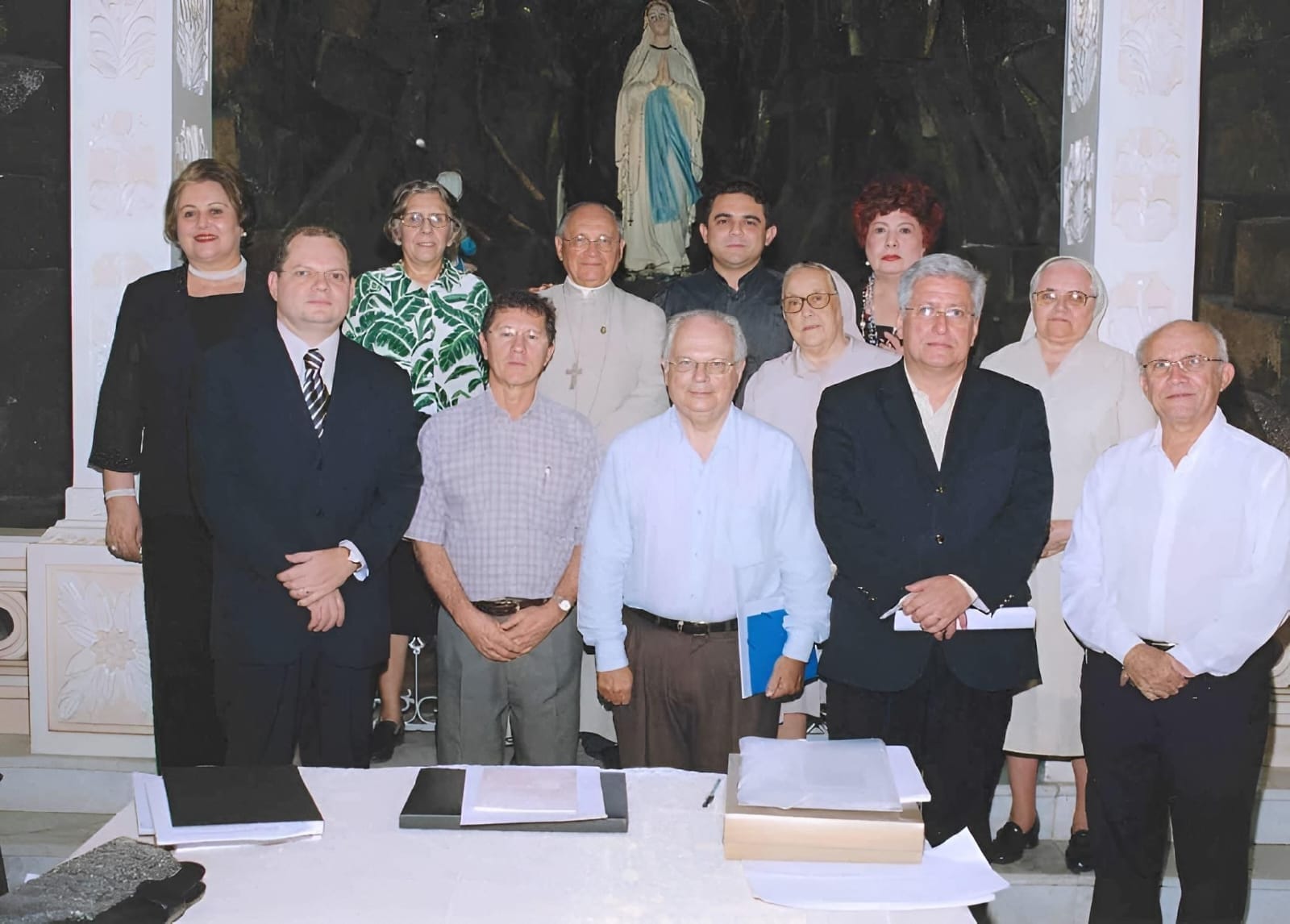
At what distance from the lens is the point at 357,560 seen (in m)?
2.98

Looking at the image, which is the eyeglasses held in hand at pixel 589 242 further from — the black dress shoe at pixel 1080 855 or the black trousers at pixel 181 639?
the black dress shoe at pixel 1080 855

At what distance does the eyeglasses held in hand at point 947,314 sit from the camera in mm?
2795

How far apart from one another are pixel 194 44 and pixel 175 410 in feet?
4.65

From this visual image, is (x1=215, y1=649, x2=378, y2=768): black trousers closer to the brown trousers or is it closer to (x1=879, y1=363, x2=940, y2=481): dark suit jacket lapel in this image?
the brown trousers

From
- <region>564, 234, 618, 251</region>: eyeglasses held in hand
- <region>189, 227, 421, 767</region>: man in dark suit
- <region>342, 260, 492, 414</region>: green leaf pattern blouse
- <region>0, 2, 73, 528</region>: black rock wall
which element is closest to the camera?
<region>189, 227, 421, 767</region>: man in dark suit

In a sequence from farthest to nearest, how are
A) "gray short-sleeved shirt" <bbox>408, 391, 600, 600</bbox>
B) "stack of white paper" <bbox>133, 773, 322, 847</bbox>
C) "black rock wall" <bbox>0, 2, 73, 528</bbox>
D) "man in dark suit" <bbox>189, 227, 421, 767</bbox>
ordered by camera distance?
"black rock wall" <bbox>0, 2, 73, 528</bbox> < "gray short-sleeved shirt" <bbox>408, 391, 600, 600</bbox> < "man in dark suit" <bbox>189, 227, 421, 767</bbox> < "stack of white paper" <bbox>133, 773, 322, 847</bbox>

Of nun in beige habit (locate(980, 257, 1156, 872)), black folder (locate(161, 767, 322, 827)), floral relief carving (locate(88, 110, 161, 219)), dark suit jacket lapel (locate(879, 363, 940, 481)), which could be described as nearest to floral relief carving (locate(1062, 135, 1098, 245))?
nun in beige habit (locate(980, 257, 1156, 872))

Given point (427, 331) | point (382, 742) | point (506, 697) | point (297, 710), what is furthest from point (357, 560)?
point (382, 742)

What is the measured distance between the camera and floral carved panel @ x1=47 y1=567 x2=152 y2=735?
396 centimetres

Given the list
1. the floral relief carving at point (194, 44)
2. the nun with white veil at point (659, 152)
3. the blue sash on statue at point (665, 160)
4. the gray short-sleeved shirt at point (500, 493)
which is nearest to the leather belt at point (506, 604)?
the gray short-sleeved shirt at point (500, 493)

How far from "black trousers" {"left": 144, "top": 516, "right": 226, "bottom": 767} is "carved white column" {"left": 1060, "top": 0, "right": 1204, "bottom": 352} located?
8.41ft

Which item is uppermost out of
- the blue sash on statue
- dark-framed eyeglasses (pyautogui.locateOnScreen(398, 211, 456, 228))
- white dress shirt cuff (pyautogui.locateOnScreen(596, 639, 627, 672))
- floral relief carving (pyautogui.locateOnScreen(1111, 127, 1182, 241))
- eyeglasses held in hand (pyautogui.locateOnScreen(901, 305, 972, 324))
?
the blue sash on statue

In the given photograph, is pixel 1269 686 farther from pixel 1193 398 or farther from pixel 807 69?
pixel 807 69

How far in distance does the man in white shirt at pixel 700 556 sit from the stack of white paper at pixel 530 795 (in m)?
0.80
